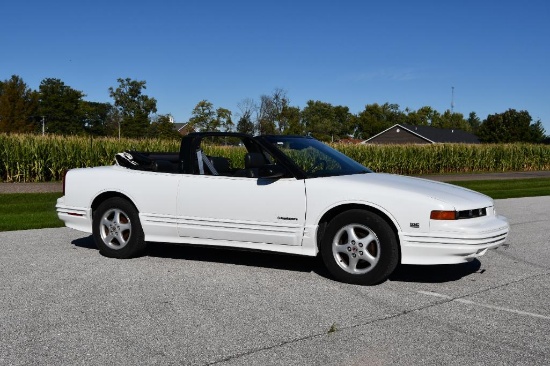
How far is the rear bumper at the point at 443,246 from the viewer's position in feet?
17.1

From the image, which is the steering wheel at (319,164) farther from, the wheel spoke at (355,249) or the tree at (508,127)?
the tree at (508,127)

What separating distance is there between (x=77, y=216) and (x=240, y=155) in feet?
7.19

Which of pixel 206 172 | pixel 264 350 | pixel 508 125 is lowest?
pixel 264 350

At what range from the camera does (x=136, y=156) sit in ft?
22.7

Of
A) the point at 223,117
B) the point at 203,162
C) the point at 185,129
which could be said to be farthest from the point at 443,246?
the point at 185,129

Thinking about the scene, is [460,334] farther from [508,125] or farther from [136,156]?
[508,125]

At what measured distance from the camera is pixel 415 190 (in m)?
5.55

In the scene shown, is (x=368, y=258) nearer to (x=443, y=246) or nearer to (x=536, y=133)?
(x=443, y=246)

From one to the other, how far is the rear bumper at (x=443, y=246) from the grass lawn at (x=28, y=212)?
6680mm

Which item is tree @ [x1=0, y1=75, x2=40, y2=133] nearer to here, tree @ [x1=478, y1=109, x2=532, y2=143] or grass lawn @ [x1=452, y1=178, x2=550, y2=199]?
grass lawn @ [x1=452, y1=178, x2=550, y2=199]

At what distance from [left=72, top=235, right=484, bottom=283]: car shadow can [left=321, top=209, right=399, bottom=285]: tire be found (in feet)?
1.07

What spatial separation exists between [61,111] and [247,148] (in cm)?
7466

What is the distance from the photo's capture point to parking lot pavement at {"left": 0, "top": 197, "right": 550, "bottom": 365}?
370 centimetres

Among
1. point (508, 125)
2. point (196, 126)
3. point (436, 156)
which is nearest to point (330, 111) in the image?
point (508, 125)
